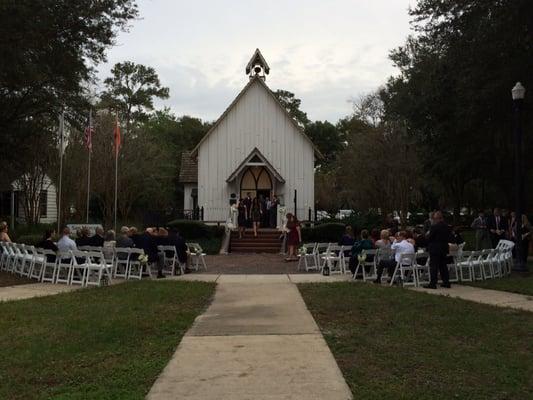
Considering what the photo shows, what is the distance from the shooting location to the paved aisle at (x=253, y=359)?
17.8ft

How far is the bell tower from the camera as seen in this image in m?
33.3

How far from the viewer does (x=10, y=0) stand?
1521 centimetres

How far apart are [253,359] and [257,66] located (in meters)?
28.5

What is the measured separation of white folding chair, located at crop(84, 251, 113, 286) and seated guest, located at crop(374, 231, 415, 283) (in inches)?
242

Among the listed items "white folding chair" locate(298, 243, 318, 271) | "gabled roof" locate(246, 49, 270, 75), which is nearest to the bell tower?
"gabled roof" locate(246, 49, 270, 75)

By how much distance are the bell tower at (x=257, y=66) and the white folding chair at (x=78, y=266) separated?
821 inches

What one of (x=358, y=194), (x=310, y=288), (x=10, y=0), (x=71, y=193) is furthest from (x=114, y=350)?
(x=358, y=194)

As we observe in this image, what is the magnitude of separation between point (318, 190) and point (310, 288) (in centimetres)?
5305

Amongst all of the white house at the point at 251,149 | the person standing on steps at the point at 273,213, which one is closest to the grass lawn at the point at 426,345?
the person standing on steps at the point at 273,213

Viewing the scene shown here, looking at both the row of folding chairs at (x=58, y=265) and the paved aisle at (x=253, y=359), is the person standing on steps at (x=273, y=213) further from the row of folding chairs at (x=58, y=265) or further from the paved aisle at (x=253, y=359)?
the paved aisle at (x=253, y=359)

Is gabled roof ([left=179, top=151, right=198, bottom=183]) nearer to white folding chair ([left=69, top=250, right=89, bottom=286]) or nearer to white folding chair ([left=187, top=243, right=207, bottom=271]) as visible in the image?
white folding chair ([left=187, top=243, right=207, bottom=271])

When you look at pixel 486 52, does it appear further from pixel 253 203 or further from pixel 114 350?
pixel 114 350

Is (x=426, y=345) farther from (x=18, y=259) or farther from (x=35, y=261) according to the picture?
(x=18, y=259)

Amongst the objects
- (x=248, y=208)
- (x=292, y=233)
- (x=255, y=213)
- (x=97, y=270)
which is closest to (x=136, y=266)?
(x=97, y=270)
